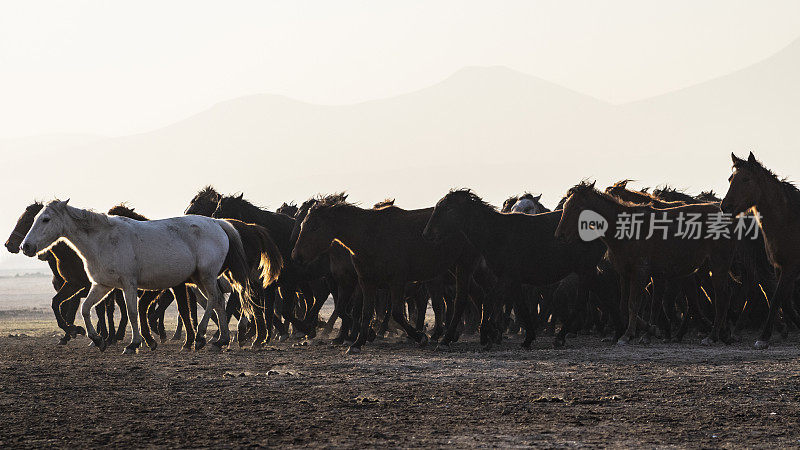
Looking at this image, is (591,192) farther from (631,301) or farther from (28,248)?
(28,248)

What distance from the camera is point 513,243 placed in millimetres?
14172

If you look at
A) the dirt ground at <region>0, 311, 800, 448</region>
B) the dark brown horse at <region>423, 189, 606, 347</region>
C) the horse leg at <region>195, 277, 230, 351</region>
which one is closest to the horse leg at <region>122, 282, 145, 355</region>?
the dirt ground at <region>0, 311, 800, 448</region>

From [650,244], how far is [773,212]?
171 cm

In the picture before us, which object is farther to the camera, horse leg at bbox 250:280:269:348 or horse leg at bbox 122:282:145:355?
horse leg at bbox 250:280:269:348

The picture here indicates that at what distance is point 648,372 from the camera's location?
10.7 m

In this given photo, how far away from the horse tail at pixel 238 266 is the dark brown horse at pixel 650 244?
15.5 ft

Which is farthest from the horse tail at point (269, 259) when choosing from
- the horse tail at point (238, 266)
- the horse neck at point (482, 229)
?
the horse neck at point (482, 229)

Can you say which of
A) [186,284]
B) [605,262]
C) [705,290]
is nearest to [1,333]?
[186,284]

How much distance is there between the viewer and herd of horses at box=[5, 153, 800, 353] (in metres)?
13.5

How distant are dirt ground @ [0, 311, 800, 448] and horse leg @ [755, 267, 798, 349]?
1.16 ft

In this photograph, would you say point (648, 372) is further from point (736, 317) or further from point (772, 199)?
point (736, 317)

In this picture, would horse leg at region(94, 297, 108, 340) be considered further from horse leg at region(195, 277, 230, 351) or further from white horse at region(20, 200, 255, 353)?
horse leg at region(195, 277, 230, 351)

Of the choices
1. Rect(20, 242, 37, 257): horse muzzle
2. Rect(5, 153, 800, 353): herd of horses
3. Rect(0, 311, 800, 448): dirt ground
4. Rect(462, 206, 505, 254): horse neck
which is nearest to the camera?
Rect(0, 311, 800, 448): dirt ground

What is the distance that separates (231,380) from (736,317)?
9.69m
